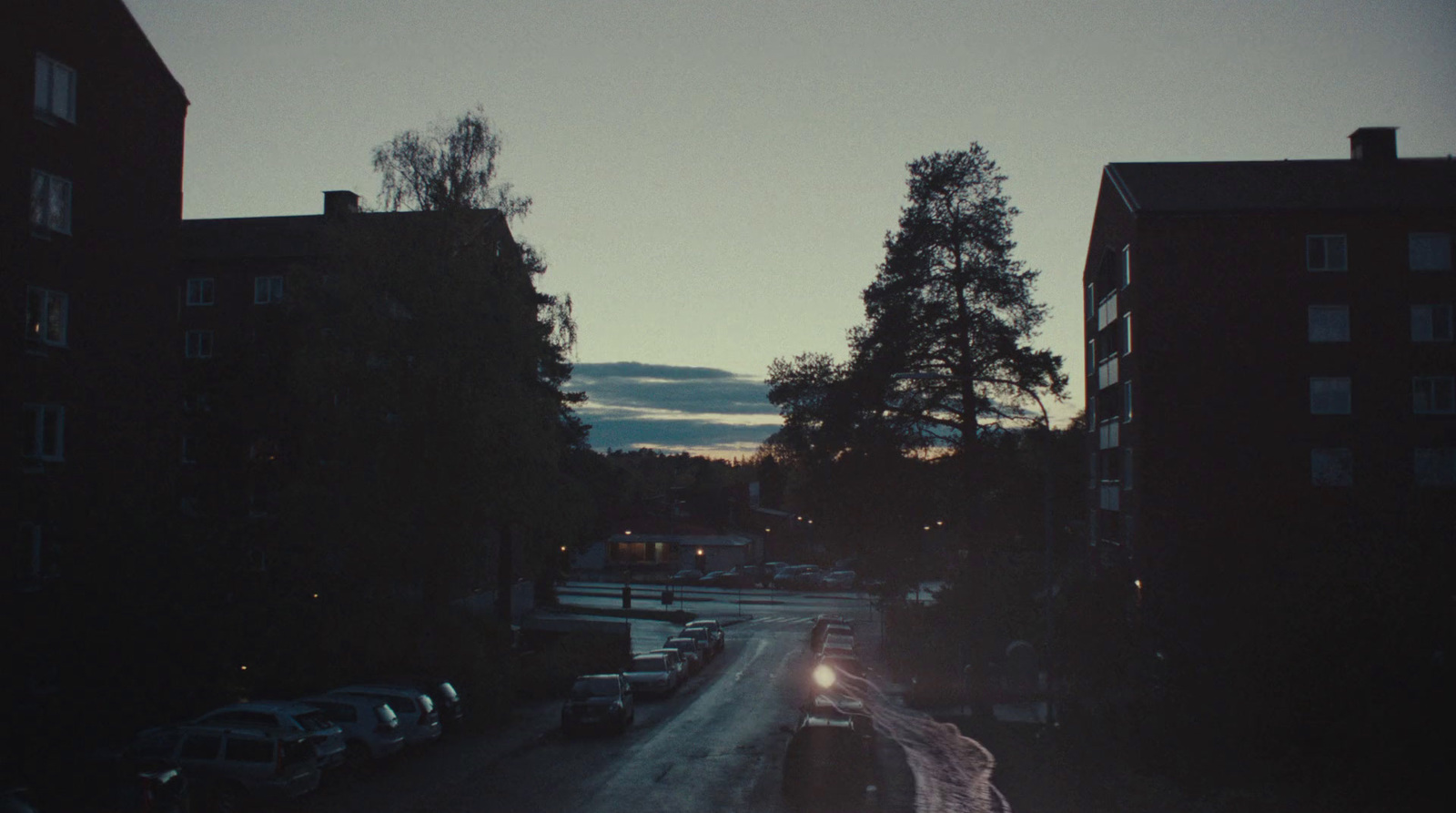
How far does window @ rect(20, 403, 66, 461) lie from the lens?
26.4 m

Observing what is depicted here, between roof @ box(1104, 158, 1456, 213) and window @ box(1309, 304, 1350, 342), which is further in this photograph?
roof @ box(1104, 158, 1456, 213)

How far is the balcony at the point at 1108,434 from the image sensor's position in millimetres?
44250

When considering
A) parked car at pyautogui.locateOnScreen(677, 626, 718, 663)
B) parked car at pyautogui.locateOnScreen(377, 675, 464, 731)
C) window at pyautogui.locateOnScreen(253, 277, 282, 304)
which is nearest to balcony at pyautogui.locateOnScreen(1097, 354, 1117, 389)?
parked car at pyautogui.locateOnScreen(677, 626, 718, 663)

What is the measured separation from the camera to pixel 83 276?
1102 inches

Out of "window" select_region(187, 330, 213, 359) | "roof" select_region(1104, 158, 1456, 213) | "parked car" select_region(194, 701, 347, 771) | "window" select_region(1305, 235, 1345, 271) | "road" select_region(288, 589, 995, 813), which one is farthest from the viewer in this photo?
"window" select_region(187, 330, 213, 359)

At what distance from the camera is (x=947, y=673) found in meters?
39.8

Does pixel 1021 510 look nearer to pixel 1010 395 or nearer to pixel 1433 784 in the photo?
pixel 1010 395

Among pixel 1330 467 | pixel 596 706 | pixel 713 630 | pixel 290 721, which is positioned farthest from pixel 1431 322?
pixel 290 721

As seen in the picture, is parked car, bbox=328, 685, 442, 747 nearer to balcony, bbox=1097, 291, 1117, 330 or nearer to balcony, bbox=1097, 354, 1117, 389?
balcony, bbox=1097, 354, 1117, 389

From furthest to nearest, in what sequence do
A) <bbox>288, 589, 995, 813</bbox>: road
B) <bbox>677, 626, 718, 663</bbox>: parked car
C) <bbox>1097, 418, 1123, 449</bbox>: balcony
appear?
<bbox>677, 626, 718, 663</bbox>: parked car
<bbox>1097, 418, 1123, 449</bbox>: balcony
<bbox>288, 589, 995, 813</bbox>: road

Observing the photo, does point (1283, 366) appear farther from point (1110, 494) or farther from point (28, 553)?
point (28, 553)

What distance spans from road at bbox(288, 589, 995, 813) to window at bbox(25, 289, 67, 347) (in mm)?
13406

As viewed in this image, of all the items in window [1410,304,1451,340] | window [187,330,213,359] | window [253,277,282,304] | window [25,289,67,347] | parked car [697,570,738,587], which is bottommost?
parked car [697,570,738,587]

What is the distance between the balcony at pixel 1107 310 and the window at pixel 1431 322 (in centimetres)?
1002
